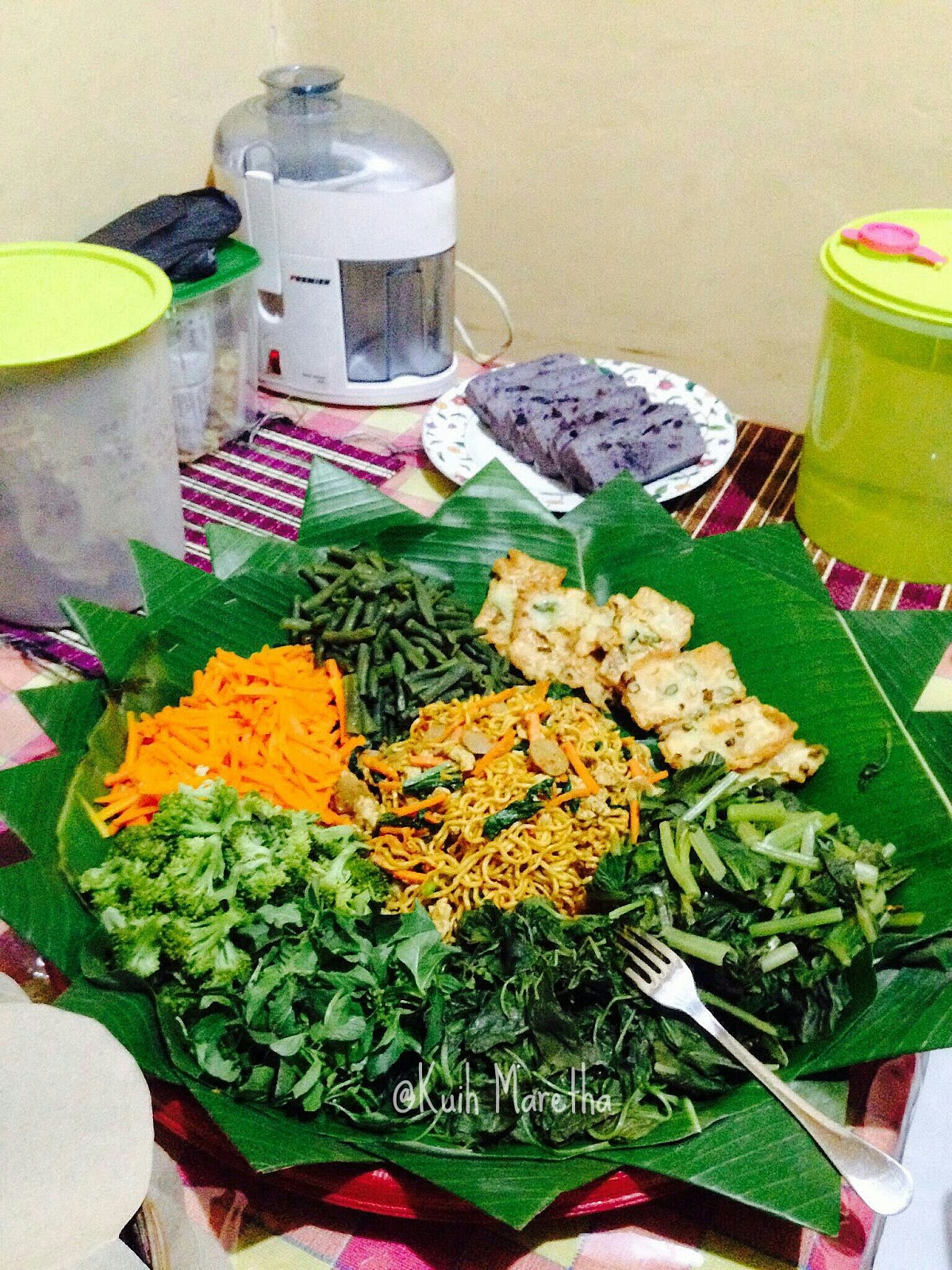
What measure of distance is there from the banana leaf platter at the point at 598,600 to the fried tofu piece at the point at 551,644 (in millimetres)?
140

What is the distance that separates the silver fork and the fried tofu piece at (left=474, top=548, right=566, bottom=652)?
650mm

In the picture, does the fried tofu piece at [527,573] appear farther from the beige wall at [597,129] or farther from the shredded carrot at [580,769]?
the beige wall at [597,129]

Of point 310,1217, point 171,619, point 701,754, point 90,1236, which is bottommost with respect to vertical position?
point 310,1217

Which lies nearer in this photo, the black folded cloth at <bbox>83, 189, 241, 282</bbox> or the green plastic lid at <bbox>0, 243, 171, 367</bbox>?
the green plastic lid at <bbox>0, 243, 171, 367</bbox>

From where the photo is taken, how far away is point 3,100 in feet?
7.43

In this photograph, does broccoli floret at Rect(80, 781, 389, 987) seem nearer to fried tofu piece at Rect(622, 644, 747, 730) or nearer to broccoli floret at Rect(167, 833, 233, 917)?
broccoli floret at Rect(167, 833, 233, 917)

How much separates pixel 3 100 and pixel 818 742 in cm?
215

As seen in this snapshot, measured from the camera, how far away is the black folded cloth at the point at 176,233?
219 centimetres

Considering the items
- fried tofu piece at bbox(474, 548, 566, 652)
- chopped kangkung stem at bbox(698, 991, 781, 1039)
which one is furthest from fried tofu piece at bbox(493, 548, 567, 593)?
chopped kangkung stem at bbox(698, 991, 781, 1039)

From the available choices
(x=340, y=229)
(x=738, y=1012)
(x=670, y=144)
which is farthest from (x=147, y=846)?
(x=670, y=144)

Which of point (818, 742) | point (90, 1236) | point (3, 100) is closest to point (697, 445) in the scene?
point (818, 742)

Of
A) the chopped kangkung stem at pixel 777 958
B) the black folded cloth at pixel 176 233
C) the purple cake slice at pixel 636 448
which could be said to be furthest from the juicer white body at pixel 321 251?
the chopped kangkung stem at pixel 777 958

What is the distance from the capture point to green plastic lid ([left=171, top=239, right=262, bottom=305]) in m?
2.20

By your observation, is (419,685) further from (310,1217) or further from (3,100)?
(3,100)
